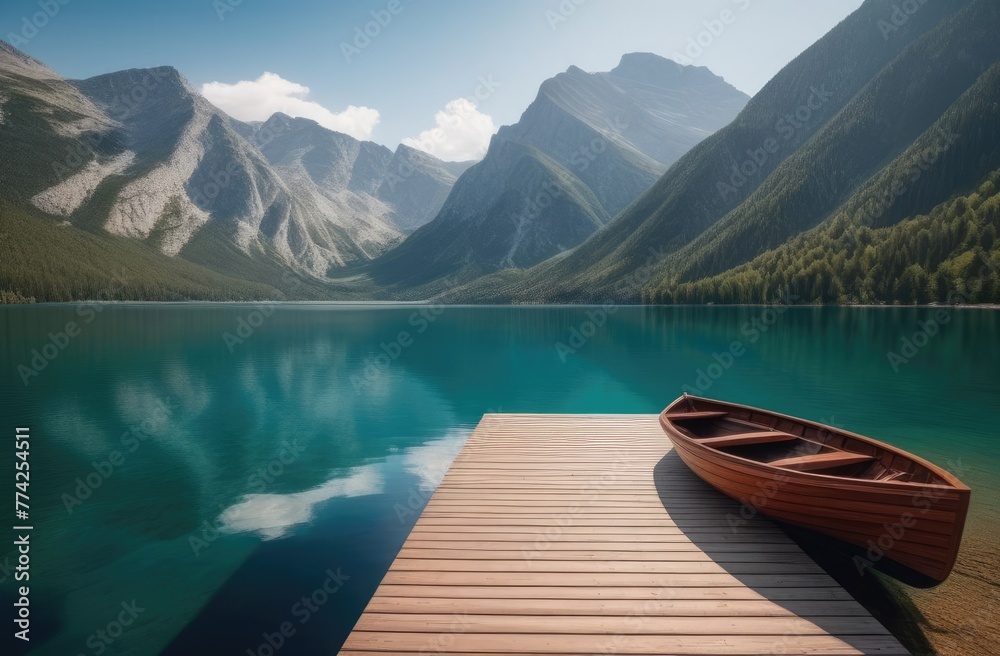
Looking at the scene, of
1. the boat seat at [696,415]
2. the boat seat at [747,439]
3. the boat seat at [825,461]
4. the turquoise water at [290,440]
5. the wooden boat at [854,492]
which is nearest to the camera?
the wooden boat at [854,492]

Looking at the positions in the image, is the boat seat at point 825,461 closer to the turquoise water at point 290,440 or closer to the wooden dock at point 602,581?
the wooden dock at point 602,581

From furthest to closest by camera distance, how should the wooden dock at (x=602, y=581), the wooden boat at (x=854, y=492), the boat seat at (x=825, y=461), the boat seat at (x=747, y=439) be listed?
the boat seat at (x=747, y=439) < the boat seat at (x=825, y=461) < the wooden boat at (x=854, y=492) < the wooden dock at (x=602, y=581)

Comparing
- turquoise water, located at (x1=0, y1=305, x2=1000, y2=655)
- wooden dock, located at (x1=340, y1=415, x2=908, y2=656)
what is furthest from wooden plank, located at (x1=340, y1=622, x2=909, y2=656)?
turquoise water, located at (x1=0, y1=305, x2=1000, y2=655)

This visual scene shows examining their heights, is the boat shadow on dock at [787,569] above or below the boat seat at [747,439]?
below

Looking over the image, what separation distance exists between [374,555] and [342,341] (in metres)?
60.4

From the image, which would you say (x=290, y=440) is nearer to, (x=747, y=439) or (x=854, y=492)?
(x=747, y=439)

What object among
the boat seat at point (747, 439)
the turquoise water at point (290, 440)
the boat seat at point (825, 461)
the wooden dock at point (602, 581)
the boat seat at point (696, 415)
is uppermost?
the boat seat at point (825, 461)

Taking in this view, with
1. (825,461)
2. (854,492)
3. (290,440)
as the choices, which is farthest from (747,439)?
(290,440)

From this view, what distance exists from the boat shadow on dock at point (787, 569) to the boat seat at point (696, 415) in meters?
2.41

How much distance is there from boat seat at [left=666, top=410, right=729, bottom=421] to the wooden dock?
2.00m

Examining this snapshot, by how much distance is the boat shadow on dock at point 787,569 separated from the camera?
6480mm

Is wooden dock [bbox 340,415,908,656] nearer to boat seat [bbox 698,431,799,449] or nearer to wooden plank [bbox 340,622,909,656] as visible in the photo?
wooden plank [bbox 340,622,909,656]

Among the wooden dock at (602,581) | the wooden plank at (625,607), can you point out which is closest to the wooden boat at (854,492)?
the wooden dock at (602,581)

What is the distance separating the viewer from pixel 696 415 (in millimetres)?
13469
